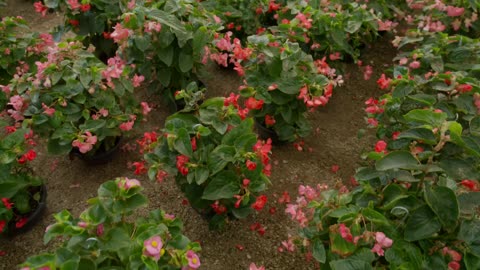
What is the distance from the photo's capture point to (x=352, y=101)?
316 centimetres

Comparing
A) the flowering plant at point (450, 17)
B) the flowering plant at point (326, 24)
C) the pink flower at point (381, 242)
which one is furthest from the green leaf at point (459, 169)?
the flowering plant at point (450, 17)

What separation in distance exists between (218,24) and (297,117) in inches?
29.2

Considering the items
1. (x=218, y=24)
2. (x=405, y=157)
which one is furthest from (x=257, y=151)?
(x=218, y=24)

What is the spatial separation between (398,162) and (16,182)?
1708mm

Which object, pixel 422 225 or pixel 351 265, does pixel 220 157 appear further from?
pixel 422 225

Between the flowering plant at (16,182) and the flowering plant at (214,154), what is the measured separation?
59 centimetres

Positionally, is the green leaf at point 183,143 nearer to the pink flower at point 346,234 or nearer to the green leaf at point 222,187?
the green leaf at point 222,187

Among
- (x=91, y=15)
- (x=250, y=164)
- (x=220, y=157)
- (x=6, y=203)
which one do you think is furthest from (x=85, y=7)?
(x=250, y=164)

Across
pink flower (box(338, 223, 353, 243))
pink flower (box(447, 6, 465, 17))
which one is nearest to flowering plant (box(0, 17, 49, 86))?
pink flower (box(338, 223, 353, 243))

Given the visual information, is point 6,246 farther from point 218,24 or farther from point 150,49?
point 218,24

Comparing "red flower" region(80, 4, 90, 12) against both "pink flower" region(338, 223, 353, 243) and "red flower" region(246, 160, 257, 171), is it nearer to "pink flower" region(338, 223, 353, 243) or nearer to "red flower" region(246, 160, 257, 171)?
"red flower" region(246, 160, 257, 171)

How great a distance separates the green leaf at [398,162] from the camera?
1.40 metres

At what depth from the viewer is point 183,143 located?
1.70 m

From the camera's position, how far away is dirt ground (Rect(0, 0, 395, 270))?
213cm
